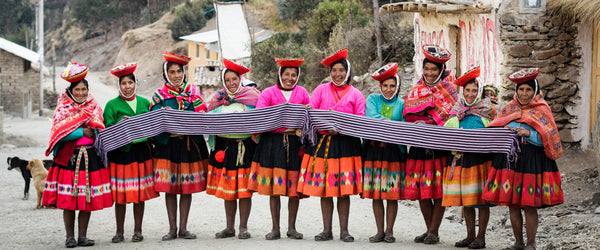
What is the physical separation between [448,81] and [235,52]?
2488cm

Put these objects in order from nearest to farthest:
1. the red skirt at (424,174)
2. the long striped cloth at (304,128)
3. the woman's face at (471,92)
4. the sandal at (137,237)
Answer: the long striped cloth at (304,128) → the woman's face at (471,92) → the red skirt at (424,174) → the sandal at (137,237)

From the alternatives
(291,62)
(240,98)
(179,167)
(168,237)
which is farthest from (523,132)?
(168,237)

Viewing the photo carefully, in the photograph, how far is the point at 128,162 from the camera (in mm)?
7129

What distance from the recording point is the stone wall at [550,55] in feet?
34.2

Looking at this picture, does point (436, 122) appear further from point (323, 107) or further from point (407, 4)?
point (407, 4)

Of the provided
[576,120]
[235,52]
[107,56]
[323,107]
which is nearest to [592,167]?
[576,120]

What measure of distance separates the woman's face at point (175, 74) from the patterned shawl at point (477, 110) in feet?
9.11

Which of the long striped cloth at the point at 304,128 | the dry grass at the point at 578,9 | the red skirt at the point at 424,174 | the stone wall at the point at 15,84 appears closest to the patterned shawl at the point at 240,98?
the long striped cloth at the point at 304,128

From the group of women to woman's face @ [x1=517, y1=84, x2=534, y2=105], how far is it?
0.07 ft

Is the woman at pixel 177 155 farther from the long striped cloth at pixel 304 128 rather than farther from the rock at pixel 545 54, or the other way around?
the rock at pixel 545 54

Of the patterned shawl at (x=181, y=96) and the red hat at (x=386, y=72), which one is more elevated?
the red hat at (x=386, y=72)

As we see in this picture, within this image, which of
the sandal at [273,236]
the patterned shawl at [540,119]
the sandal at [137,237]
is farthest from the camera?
the sandal at [137,237]

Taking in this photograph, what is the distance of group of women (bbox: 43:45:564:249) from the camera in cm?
A: 666

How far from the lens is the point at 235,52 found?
3119 centimetres
